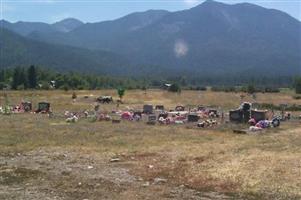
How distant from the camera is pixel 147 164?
39.4 meters

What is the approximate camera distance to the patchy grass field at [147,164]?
30594mm

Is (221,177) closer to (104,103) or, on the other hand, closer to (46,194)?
(46,194)

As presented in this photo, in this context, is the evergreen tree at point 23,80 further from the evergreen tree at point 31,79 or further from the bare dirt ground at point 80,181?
the bare dirt ground at point 80,181

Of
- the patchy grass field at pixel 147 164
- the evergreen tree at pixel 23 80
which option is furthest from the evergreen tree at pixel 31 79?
the patchy grass field at pixel 147 164

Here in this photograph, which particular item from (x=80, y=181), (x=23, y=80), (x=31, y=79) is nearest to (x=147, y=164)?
(x=80, y=181)

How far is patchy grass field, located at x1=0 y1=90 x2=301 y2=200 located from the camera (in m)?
30.6

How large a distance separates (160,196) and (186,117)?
163ft

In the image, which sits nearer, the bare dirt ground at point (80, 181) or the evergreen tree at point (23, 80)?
the bare dirt ground at point (80, 181)

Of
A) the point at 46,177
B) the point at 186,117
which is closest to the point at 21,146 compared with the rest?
the point at 46,177

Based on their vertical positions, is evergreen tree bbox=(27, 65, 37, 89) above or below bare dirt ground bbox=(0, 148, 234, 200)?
above

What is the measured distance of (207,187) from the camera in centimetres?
3159

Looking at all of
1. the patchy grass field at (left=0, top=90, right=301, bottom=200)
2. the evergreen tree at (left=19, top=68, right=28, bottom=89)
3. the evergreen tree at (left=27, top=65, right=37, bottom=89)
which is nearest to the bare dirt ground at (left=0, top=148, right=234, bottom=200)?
the patchy grass field at (left=0, top=90, right=301, bottom=200)

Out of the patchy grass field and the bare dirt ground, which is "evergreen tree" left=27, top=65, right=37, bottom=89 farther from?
the bare dirt ground

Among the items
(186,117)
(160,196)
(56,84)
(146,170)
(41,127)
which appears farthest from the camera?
(56,84)
